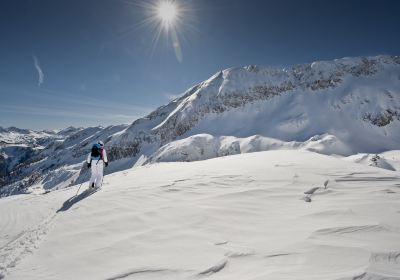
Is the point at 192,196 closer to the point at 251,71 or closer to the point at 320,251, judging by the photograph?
the point at 320,251

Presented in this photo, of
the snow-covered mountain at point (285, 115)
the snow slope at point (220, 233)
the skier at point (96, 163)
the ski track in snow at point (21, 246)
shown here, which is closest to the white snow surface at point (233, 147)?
the snow-covered mountain at point (285, 115)

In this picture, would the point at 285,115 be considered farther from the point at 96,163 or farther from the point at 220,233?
the point at 220,233

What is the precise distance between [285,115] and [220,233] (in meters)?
105

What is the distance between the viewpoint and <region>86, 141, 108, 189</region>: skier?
1218 centimetres

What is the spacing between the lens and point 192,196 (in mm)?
7730

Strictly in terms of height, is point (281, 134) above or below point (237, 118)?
below

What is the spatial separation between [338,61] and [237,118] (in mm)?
65616

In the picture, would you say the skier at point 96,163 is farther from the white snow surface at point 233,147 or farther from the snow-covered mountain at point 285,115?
the snow-covered mountain at point 285,115

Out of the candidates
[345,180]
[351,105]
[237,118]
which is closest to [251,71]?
[237,118]

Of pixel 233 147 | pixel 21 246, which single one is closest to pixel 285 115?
pixel 233 147

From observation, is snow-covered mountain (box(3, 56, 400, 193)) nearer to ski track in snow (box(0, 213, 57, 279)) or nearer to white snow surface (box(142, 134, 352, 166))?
white snow surface (box(142, 134, 352, 166))

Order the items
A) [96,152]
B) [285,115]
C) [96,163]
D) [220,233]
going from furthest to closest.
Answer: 1. [285,115]
2. [96,152]
3. [96,163]
4. [220,233]

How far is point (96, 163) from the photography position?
1259cm

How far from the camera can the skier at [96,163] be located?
12.2 m
